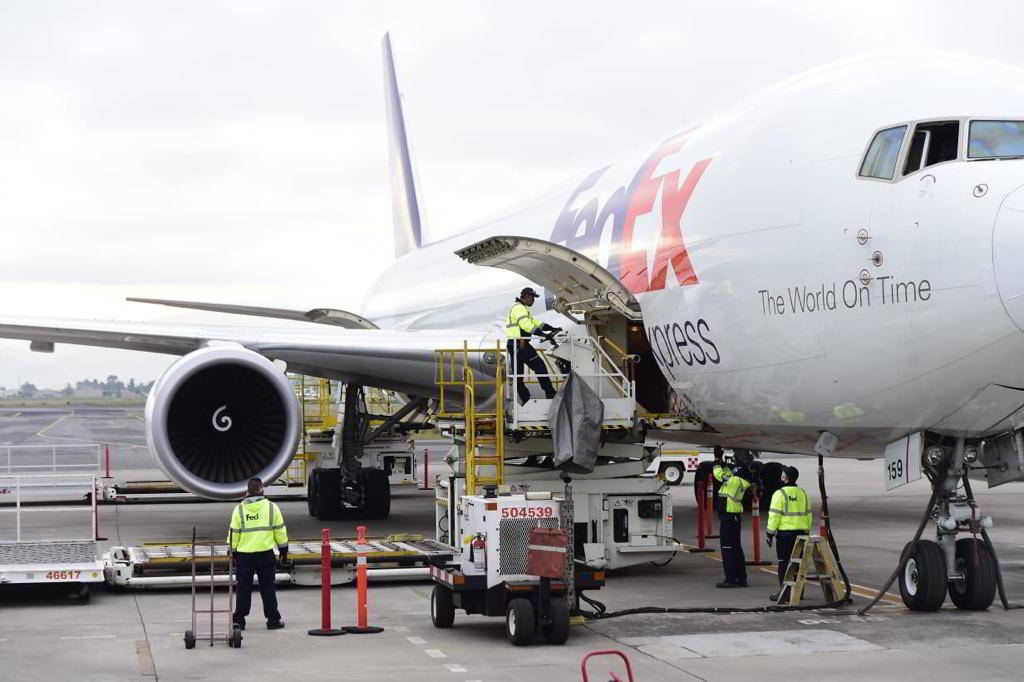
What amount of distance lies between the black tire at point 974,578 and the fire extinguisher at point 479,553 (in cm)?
366

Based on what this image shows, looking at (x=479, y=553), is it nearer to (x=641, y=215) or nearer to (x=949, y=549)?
(x=949, y=549)

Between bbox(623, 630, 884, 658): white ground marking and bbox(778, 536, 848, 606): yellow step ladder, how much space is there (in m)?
1.14

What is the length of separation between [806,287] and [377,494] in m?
11.1

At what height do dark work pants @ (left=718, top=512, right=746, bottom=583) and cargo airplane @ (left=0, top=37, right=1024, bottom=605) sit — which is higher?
cargo airplane @ (left=0, top=37, right=1024, bottom=605)

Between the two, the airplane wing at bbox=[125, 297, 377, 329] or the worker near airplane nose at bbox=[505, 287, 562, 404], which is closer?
the worker near airplane nose at bbox=[505, 287, 562, 404]

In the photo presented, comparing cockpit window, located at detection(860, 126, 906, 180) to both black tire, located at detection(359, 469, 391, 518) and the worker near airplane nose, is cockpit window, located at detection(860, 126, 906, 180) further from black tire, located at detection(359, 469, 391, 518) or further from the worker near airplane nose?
black tire, located at detection(359, 469, 391, 518)

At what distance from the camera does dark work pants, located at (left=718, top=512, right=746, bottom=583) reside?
12.0 m

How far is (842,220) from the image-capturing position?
31.9 feet

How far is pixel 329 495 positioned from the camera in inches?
779

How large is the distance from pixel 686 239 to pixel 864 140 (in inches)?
82.3

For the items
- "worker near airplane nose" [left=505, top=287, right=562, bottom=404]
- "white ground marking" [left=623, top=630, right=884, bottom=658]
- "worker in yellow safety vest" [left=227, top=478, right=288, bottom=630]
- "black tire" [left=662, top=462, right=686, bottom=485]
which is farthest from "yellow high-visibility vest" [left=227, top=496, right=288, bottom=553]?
"black tire" [left=662, top=462, right=686, bottom=485]

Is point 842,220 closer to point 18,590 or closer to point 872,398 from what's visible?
point 872,398

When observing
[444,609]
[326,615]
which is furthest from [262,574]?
[444,609]

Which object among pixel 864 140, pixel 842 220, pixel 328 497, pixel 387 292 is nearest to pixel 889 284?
pixel 842 220
